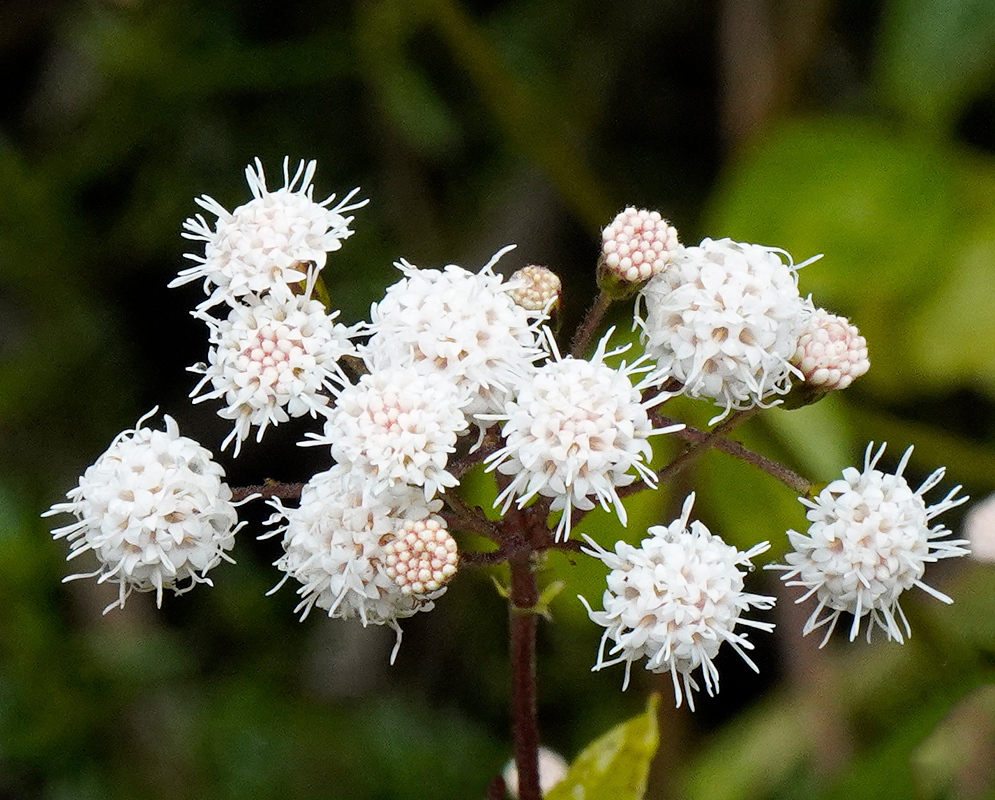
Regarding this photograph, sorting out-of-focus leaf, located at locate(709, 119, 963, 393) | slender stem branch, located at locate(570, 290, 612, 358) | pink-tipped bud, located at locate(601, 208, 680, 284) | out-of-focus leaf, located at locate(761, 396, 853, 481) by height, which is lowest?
slender stem branch, located at locate(570, 290, 612, 358)

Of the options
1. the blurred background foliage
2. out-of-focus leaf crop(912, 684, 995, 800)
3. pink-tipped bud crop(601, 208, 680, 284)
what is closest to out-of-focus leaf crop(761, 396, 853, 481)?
the blurred background foliage

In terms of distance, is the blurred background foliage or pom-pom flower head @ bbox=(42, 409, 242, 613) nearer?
pom-pom flower head @ bbox=(42, 409, 242, 613)

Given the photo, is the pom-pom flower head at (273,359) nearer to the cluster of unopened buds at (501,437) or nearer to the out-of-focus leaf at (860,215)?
the cluster of unopened buds at (501,437)

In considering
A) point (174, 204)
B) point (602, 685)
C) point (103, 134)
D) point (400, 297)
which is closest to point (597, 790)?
point (400, 297)

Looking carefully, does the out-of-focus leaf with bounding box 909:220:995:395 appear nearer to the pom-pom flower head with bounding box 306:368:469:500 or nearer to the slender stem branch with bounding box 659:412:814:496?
the slender stem branch with bounding box 659:412:814:496

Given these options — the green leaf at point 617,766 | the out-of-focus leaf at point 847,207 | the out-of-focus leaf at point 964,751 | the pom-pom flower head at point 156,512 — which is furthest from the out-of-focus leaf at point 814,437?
the pom-pom flower head at point 156,512

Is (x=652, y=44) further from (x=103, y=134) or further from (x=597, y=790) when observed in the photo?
(x=597, y=790)
